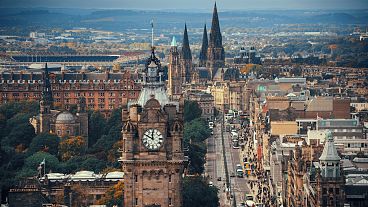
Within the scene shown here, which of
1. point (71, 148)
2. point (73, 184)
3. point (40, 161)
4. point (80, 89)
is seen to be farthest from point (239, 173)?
point (80, 89)

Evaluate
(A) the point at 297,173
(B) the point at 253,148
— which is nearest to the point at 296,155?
(A) the point at 297,173

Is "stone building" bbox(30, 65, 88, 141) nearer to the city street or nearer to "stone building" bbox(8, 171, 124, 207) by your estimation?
the city street

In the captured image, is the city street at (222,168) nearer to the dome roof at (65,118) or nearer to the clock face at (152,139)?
the dome roof at (65,118)

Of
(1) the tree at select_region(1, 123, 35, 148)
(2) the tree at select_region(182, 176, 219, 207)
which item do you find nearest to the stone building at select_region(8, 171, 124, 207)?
(2) the tree at select_region(182, 176, 219, 207)

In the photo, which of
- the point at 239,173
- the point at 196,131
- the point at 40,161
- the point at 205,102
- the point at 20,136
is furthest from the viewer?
the point at 205,102

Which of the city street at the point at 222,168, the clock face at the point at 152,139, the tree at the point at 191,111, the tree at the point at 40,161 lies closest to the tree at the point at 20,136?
the tree at the point at 40,161

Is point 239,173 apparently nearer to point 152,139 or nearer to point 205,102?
point 152,139

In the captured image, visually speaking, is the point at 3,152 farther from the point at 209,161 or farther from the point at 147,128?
the point at 147,128

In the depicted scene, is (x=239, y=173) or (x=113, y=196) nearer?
(x=113, y=196)
